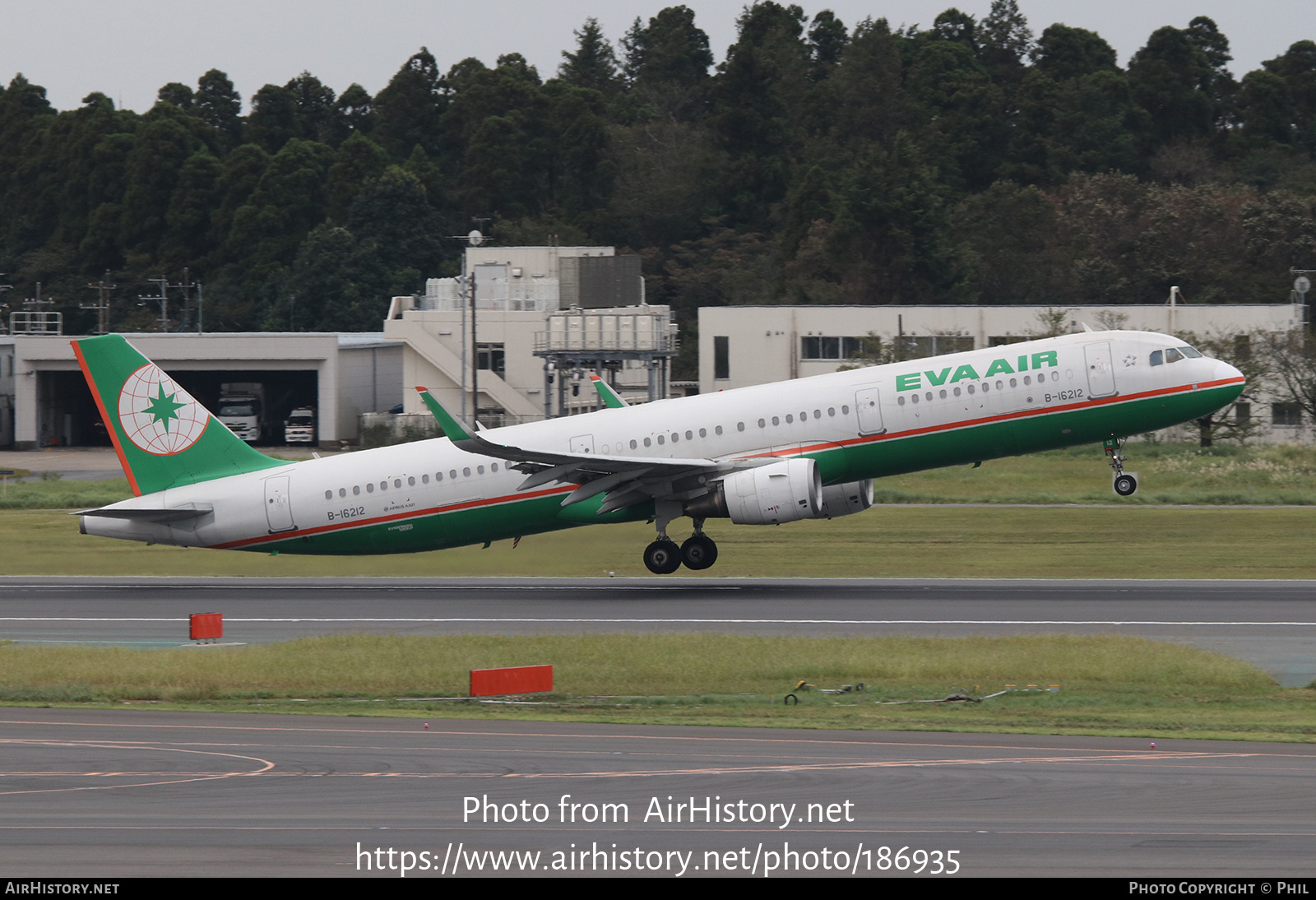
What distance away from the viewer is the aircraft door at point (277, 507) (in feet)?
122

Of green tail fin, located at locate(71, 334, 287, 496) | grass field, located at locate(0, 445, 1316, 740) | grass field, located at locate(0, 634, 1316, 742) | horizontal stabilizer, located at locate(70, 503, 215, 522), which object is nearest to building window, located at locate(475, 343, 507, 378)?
grass field, located at locate(0, 445, 1316, 740)

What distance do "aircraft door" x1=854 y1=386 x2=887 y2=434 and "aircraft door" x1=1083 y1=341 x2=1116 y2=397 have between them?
4.65m

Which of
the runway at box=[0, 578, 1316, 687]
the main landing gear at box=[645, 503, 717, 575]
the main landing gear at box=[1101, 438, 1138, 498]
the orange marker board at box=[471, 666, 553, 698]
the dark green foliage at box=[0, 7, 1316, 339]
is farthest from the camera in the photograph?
the dark green foliage at box=[0, 7, 1316, 339]

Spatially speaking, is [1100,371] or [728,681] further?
[1100,371]

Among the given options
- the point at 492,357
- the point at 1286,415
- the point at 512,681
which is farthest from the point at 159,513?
the point at 1286,415

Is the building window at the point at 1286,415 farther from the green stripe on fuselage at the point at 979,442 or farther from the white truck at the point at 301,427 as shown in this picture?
the white truck at the point at 301,427

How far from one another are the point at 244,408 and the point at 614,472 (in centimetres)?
6709

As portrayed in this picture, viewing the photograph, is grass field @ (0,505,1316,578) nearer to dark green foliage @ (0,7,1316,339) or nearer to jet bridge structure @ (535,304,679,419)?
jet bridge structure @ (535,304,679,419)

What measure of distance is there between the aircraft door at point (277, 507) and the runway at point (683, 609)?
1.67 metres

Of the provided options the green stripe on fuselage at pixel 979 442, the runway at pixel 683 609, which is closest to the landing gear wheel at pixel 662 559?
the runway at pixel 683 609

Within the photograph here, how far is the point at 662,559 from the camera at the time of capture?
121 feet

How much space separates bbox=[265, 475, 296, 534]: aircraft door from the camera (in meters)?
37.2

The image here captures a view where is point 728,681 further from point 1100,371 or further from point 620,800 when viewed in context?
point 1100,371

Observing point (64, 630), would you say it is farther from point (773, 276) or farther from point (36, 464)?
point (773, 276)
